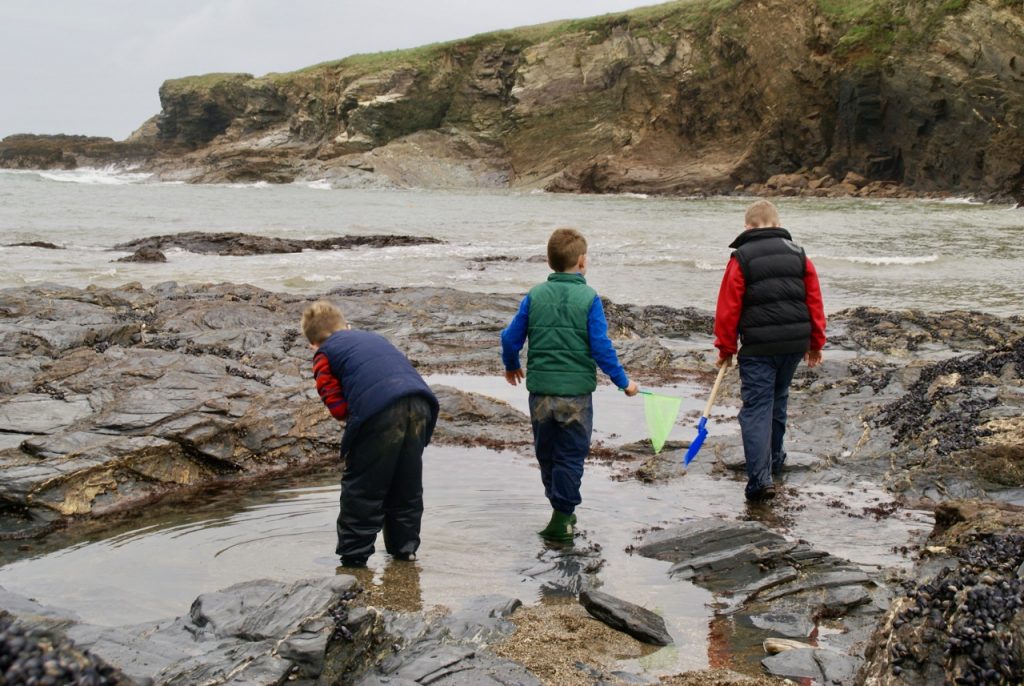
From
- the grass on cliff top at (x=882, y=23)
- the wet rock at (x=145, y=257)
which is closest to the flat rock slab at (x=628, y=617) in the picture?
the wet rock at (x=145, y=257)

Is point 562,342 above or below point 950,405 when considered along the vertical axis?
above

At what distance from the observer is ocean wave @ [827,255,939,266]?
2478 centimetres

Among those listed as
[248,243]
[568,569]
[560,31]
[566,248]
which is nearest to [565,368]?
[566,248]

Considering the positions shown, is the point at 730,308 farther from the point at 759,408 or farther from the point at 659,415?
the point at 659,415

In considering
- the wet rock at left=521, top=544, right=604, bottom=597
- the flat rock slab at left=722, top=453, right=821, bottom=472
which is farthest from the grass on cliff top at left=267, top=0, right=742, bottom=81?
the wet rock at left=521, top=544, right=604, bottom=597

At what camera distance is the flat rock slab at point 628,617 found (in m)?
4.45

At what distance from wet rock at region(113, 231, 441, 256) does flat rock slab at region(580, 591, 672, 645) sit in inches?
944

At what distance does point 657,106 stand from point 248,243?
5469 centimetres

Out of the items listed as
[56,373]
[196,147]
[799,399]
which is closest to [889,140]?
[799,399]

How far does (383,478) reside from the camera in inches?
207

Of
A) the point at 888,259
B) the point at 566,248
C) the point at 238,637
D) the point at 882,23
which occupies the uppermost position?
the point at 882,23

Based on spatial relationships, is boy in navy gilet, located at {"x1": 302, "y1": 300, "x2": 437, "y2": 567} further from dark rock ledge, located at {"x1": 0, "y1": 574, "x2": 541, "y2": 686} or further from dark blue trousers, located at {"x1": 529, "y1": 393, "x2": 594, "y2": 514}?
dark rock ledge, located at {"x1": 0, "y1": 574, "x2": 541, "y2": 686}

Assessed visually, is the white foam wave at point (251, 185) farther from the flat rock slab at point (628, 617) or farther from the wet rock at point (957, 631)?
the wet rock at point (957, 631)

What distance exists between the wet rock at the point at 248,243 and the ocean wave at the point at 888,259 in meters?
13.1
